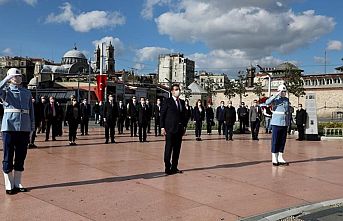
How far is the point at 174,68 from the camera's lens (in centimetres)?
13825

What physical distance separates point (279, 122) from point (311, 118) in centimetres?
1004

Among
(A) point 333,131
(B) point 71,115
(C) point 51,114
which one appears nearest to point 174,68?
(A) point 333,131

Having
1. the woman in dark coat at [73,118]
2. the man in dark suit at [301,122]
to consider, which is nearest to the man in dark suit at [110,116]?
the woman in dark coat at [73,118]

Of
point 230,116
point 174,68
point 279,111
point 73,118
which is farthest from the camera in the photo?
point 174,68

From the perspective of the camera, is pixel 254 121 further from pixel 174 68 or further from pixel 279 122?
pixel 174 68

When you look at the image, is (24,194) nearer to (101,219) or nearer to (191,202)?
(101,219)

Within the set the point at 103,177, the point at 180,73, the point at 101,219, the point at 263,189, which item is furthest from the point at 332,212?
the point at 180,73

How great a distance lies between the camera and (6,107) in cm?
698

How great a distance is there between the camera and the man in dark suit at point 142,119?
16484 mm

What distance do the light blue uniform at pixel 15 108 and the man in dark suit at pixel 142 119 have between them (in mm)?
9358

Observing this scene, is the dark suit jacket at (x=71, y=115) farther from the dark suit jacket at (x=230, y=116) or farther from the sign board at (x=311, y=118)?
the sign board at (x=311, y=118)

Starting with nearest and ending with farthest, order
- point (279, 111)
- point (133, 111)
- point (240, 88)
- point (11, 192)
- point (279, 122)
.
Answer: point (11, 192) < point (279, 122) < point (279, 111) < point (133, 111) < point (240, 88)

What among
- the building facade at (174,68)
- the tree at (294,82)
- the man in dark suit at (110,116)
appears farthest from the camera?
the building facade at (174,68)

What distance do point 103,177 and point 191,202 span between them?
236cm
